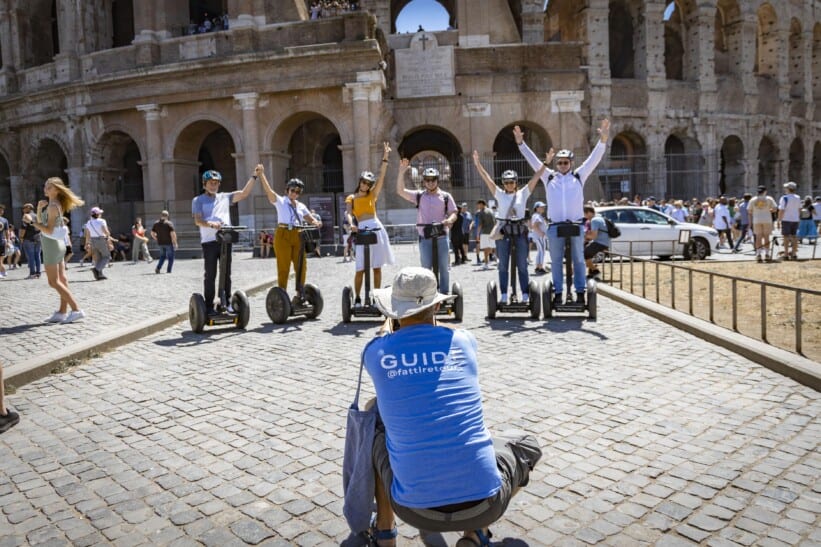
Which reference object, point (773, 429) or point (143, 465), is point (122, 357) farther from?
point (773, 429)

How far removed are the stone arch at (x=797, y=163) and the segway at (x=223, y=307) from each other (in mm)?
35634

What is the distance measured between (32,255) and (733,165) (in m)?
30.9

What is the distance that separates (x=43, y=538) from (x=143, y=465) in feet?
2.69

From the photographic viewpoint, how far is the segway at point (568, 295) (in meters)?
7.63

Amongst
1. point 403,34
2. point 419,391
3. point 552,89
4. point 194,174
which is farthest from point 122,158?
point 419,391

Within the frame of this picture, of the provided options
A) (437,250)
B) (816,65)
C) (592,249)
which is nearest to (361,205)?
(437,250)

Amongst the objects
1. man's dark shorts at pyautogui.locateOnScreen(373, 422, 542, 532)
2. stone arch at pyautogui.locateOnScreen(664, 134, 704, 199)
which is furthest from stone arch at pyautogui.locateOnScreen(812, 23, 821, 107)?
man's dark shorts at pyautogui.locateOnScreen(373, 422, 542, 532)

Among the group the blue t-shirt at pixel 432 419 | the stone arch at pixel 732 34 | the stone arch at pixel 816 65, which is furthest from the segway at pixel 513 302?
the stone arch at pixel 816 65

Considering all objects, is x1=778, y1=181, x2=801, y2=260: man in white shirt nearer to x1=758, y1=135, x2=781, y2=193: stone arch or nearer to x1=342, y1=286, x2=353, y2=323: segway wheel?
x1=342, y1=286, x2=353, y2=323: segway wheel

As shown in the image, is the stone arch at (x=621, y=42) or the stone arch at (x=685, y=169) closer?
the stone arch at (x=685, y=169)

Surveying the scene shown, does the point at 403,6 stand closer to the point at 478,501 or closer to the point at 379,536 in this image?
the point at 379,536

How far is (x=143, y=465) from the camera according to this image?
12.1ft

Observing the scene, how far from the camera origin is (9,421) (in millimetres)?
4367

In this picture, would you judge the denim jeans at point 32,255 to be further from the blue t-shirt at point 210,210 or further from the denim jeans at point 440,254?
the denim jeans at point 440,254
